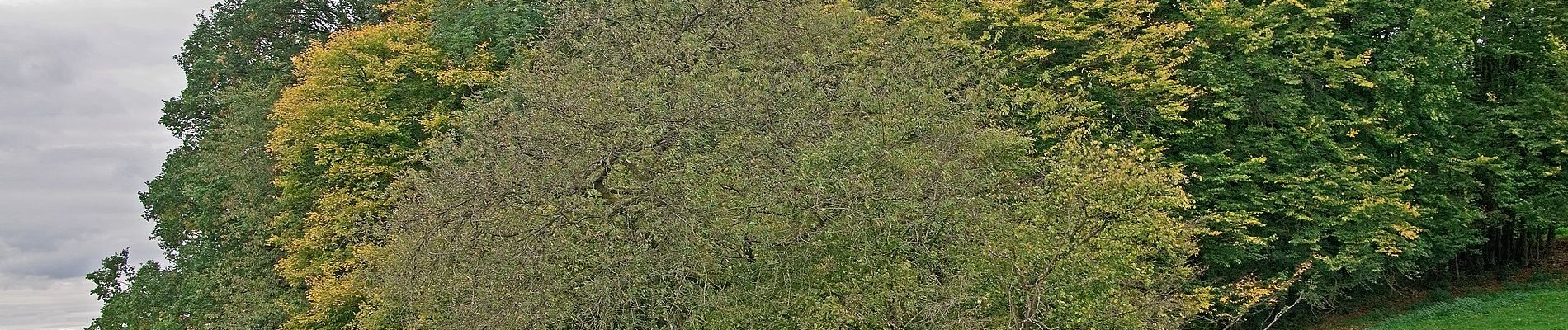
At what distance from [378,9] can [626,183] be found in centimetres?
1846

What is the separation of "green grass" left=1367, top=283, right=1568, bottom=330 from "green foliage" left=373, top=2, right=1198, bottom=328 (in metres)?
8.57

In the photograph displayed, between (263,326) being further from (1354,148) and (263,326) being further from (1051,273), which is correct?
(1354,148)

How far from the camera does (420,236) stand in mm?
18812

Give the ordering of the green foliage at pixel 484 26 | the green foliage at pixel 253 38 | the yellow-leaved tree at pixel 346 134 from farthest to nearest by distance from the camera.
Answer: the green foliage at pixel 253 38 < the yellow-leaved tree at pixel 346 134 < the green foliage at pixel 484 26

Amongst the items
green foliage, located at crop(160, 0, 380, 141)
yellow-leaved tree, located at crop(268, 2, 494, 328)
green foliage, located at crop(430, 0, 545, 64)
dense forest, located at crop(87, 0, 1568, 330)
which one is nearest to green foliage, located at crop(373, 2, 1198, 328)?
dense forest, located at crop(87, 0, 1568, 330)

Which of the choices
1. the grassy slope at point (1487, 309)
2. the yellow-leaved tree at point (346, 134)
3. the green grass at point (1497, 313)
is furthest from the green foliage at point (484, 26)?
the green grass at point (1497, 313)

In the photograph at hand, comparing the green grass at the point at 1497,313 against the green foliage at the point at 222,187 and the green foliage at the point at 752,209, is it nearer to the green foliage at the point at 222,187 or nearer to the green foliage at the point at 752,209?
the green foliage at the point at 752,209

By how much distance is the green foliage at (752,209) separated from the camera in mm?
16016

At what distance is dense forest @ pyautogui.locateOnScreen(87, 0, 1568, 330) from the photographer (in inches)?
641

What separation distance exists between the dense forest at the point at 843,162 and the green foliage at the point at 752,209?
0.06 metres

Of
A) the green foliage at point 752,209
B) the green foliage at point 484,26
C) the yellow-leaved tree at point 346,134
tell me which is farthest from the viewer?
the yellow-leaved tree at point 346,134

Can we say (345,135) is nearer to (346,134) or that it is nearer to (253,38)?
(346,134)

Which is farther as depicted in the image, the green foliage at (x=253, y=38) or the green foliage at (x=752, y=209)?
the green foliage at (x=253, y=38)

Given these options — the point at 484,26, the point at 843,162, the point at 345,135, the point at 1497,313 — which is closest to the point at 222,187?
the point at 345,135
